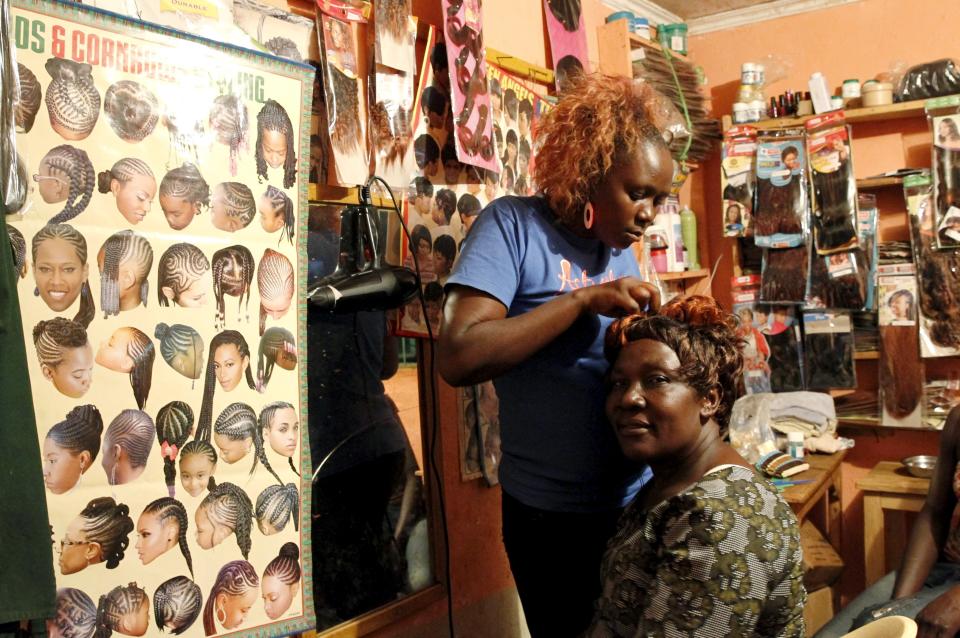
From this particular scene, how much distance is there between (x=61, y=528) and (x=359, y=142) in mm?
1032

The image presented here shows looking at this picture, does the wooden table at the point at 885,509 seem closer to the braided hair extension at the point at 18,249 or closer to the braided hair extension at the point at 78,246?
the braided hair extension at the point at 78,246

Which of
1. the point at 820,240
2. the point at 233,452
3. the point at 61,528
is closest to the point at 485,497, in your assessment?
the point at 233,452

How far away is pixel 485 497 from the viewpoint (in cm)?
230

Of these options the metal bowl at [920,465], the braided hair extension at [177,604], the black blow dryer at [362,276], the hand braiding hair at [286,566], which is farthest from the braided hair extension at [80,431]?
the metal bowl at [920,465]

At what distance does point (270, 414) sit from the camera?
149 centimetres

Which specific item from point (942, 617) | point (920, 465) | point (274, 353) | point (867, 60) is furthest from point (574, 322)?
point (867, 60)

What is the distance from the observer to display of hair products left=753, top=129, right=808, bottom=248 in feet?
11.6

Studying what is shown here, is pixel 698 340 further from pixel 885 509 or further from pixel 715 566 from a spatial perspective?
pixel 885 509

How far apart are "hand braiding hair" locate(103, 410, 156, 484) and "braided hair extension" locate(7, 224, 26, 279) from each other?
27cm

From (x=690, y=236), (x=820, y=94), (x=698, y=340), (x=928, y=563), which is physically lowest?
(x=928, y=563)

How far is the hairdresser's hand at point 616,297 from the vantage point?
129 cm

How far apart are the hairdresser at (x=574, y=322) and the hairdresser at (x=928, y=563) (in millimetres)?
1048

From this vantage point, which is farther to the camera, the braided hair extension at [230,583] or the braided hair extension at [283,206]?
the braided hair extension at [283,206]

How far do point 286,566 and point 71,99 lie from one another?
89 centimetres
